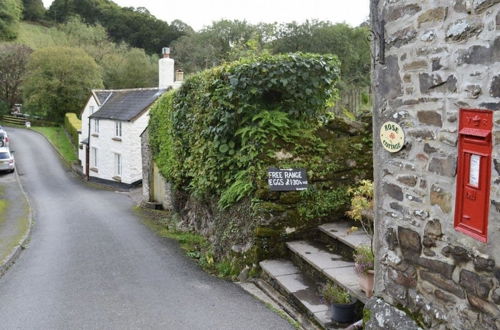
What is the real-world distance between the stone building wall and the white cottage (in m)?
24.4

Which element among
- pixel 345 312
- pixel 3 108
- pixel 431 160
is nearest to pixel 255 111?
pixel 345 312

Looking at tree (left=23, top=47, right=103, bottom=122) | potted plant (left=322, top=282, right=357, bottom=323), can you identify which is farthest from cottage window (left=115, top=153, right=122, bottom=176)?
potted plant (left=322, top=282, right=357, bottom=323)

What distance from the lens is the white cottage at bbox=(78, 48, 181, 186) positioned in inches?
1125

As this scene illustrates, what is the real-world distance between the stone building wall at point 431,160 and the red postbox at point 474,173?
0.06m

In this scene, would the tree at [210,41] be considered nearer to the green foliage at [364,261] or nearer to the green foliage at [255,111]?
the green foliage at [255,111]

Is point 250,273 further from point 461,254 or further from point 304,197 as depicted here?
point 461,254

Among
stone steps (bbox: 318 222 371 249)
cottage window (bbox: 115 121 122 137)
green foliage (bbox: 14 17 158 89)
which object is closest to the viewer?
stone steps (bbox: 318 222 371 249)

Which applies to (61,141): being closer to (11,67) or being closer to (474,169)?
(11,67)

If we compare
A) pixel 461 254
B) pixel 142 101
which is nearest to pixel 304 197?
pixel 461 254

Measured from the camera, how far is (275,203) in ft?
24.3

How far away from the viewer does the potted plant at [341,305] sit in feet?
16.6

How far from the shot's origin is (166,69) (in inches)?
1111

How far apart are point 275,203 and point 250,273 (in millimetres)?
1140

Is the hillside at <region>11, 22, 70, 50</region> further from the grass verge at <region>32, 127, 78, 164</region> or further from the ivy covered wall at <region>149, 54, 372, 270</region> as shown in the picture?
the ivy covered wall at <region>149, 54, 372, 270</region>
